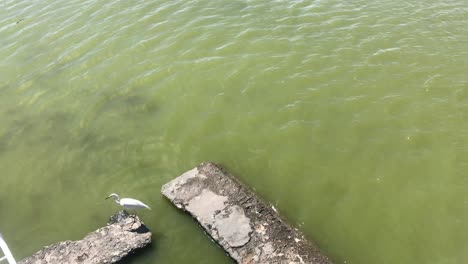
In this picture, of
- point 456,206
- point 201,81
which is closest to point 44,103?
point 201,81

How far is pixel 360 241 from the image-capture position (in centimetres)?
614

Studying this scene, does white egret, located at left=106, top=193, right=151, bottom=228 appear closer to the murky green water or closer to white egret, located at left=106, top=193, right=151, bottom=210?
white egret, located at left=106, top=193, right=151, bottom=210

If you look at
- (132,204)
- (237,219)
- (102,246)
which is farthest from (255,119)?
(102,246)

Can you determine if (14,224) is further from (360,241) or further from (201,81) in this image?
(360,241)

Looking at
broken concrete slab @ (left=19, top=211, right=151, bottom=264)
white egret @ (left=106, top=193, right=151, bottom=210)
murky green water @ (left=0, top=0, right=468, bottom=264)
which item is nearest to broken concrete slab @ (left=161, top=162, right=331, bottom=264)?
murky green water @ (left=0, top=0, right=468, bottom=264)

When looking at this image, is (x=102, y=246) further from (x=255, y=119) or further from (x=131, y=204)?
(x=255, y=119)

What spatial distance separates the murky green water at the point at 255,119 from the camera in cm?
654

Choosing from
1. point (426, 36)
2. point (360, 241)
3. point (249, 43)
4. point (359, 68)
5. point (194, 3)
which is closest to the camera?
point (360, 241)

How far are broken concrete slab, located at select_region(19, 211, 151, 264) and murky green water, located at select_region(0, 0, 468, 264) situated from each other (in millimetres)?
310

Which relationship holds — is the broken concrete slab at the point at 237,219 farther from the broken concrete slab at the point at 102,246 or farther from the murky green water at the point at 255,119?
the broken concrete slab at the point at 102,246

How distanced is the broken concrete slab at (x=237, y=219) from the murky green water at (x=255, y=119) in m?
0.30

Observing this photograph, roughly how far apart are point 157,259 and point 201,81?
4520 mm

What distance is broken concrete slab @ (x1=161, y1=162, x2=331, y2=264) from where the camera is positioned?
19.4 ft

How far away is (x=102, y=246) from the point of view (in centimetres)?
627
